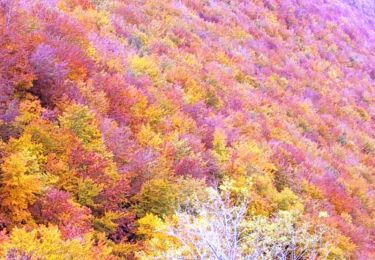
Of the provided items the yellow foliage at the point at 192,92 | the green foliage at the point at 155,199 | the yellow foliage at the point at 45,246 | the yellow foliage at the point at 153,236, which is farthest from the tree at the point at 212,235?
the yellow foliage at the point at 192,92

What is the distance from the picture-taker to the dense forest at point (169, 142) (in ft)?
13.9

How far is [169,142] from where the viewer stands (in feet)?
20.5

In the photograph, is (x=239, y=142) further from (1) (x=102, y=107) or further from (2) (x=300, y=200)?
(1) (x=102, y=107)

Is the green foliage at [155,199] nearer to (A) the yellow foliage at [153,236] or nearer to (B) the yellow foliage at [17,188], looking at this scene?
(A) the yellow foliage at [153,236]

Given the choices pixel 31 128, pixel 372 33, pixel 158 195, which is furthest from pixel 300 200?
pixel 372 33

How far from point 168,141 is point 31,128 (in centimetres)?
216

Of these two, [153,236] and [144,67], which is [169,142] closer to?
[153,236]

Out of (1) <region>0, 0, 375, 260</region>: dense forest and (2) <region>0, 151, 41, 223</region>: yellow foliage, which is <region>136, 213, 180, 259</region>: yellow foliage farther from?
(2) <region>0, 151, 41, 223</region>: yellow foliage

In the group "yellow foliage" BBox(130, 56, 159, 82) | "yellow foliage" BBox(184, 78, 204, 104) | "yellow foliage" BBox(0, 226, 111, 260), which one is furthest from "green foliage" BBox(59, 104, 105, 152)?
"yellow foliage" BBox(184, 78, 204, 104)

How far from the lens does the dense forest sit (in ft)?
13.9

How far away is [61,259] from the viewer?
3.46 metres

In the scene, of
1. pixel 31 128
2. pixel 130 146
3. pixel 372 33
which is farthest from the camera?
pixel 372 33

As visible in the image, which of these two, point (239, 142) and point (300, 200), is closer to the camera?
point (300, 200)

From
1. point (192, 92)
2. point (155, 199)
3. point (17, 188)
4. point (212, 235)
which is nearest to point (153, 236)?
point (155, 199)
